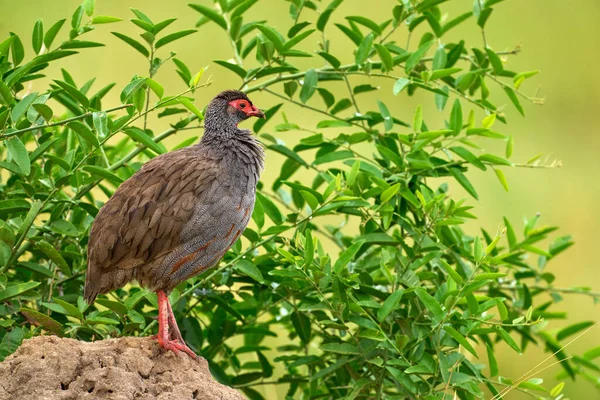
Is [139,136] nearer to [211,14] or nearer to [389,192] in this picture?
[211,14]

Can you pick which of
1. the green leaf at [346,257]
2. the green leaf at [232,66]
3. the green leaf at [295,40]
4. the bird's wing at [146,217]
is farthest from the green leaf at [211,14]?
the green leaf at [346,257]

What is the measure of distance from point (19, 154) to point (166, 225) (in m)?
0.84

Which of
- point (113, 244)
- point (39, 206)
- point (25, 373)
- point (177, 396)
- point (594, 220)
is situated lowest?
point (594, 220)

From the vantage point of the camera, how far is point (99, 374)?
3.84 m

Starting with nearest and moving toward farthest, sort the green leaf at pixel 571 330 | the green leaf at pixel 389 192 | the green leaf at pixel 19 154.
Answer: the green leaf at pixel 19 154 → the green leaf at pixel 389 192 → the green leaf at pixel 571 330

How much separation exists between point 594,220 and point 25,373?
8.14 metres

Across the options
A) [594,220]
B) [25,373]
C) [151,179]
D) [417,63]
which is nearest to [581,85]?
[594,220]

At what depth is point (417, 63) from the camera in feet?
18.3

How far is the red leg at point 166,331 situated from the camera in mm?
4230

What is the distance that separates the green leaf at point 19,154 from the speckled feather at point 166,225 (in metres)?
0.44

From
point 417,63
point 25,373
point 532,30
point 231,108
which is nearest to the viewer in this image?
point 25,373

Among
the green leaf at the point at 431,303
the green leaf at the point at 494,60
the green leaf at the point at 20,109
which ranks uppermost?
the green leaf at the point at 20,109

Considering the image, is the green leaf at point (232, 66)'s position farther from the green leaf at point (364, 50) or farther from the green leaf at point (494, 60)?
the green leaf at point (494, 60)

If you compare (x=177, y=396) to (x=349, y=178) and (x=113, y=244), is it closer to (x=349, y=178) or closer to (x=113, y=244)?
(x=113, y=244)
